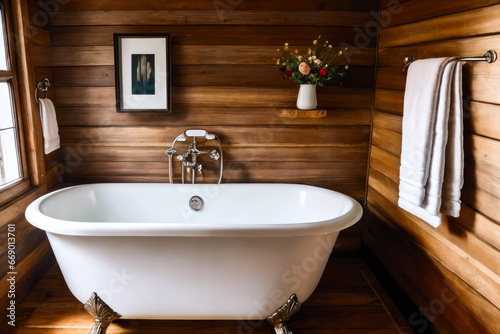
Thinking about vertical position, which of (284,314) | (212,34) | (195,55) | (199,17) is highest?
(199,17)

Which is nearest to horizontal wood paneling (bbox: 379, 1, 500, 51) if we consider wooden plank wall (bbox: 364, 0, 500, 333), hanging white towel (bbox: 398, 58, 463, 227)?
wooden plank wall (bbox: 364, 0, 500, 333)

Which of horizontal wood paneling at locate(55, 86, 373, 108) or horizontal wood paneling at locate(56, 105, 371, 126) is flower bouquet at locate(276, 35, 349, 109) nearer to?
horizontal wood paneling at locate(55, 86, 373, 108)

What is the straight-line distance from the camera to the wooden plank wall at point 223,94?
98.3 inches

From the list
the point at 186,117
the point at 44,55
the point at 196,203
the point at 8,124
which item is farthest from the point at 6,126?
the point at 196,203

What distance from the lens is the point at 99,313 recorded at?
6.07ft

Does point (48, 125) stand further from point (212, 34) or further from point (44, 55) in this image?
point (212, 34)

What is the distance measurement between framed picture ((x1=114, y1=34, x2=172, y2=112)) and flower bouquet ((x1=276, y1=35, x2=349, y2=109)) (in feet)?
2.47

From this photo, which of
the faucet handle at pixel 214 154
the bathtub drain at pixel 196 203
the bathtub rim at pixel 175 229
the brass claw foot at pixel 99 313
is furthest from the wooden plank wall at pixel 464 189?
the brass claw foot at pixel 99 313

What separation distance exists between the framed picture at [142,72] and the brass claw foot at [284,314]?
1445 mm

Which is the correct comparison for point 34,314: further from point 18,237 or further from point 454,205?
point 454,205

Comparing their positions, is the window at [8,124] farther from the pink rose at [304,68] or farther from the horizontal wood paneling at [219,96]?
the pink rose at [304,68]

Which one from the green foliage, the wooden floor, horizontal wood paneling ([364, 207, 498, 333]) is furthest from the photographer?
the green foliage

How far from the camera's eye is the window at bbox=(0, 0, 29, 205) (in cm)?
206

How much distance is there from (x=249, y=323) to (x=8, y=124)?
1.72 metres
